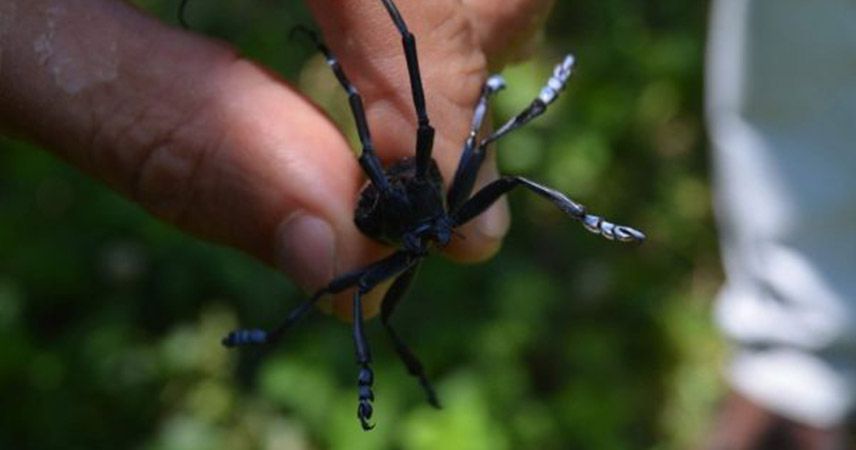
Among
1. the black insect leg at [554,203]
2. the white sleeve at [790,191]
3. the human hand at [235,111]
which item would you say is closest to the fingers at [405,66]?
the human hand at [235,111]

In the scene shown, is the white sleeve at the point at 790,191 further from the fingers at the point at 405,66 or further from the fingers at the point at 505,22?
the fingers at the point at 405,66

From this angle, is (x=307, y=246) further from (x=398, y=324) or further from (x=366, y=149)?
(x=398, y=324)

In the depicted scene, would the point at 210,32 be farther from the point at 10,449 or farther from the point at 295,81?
the point at 10,449

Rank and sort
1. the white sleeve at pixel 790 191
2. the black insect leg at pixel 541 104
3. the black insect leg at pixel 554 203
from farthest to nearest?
the white sleeve at pixel 790 191 < the black insect leg at pixel 541 104 < the black insect leg at pixel 554 203

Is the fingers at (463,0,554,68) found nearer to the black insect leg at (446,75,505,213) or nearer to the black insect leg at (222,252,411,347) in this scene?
the black insect leg at (446,75,505,213)

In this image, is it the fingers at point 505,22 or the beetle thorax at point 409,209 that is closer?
the beetle thorax at point 409,209

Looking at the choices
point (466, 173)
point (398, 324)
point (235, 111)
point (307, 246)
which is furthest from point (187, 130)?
point (398, 324)
